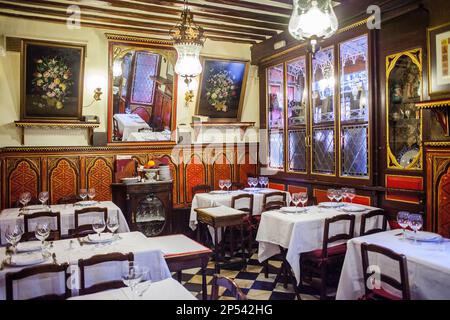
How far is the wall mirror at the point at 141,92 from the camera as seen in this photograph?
665 cm

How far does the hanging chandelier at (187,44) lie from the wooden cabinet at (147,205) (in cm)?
239

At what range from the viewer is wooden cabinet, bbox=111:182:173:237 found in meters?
6.41

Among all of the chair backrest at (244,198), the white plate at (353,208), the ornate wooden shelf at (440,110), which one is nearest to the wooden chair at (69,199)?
the chair backrest at (244,198)

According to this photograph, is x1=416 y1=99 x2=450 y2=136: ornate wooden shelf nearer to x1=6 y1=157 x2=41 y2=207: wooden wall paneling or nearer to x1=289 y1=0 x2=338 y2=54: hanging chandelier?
x1=289 y1=0 x2=338 y2=54: hanging chandelier

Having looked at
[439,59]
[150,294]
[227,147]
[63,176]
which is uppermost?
[439,59]

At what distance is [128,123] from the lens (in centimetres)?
690

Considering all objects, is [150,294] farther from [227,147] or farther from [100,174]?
[227,147]

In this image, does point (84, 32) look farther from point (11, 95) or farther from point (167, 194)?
point (167, 194)

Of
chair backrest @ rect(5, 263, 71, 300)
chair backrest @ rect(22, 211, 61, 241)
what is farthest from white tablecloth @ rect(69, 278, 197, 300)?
chair backrest @ rect(22, 211, 61, 241)

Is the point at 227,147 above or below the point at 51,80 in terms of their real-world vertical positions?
below

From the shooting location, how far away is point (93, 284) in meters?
2.76

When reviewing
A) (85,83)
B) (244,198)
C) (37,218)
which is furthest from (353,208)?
(85,83)

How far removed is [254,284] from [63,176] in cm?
374
